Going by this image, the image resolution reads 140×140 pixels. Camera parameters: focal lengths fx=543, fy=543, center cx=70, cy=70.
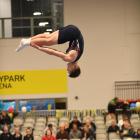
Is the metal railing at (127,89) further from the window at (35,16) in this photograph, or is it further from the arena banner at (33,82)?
the window at (35,16)

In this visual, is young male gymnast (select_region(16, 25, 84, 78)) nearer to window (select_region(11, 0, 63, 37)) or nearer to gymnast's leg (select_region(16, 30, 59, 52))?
gymnast's leg (select_region(16, 30, 59, 52))

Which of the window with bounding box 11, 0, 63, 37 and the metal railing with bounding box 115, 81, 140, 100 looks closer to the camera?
the metal railing with bounding box 115, 81, 140, 100

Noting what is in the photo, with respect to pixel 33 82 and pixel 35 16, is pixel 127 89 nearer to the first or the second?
pixel 33 82

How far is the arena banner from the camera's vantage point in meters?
24.5

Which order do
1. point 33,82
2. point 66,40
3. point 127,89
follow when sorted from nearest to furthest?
point 66,40 < point 127,89 < point 33,82

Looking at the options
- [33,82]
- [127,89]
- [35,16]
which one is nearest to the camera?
[127,89]

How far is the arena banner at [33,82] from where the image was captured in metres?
24.5

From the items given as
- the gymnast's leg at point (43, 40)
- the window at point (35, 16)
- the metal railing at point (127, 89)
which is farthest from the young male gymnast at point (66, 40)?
the window at point (35, 16)

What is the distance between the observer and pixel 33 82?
24547 millimetres

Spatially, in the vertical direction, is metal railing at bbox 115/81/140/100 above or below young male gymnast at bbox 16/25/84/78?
below

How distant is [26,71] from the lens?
80.7 ft

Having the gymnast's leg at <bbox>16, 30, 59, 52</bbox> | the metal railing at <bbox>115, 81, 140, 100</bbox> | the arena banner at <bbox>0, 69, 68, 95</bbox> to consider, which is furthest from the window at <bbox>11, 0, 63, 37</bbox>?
the gymnast's leg at <bbox>16, 30, 59, 52</bbox>

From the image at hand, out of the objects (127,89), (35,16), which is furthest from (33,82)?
(127,89)

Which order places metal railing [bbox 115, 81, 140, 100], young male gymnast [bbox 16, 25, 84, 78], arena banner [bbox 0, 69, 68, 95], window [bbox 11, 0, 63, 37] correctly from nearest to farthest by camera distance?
young male gymnast [bbox 16, 25, 84, 78], metal railing [bbox 115, 81, 140, 100], arena banner [bbox 0, 69, 68, 95], window [bbox 11, 0, 63, 37]
